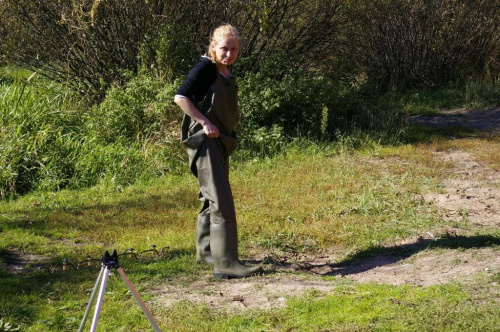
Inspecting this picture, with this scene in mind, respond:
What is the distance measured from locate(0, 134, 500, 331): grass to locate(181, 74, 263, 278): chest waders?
33 cm

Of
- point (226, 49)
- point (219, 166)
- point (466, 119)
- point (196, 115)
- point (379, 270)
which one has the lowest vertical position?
point (379, 270)

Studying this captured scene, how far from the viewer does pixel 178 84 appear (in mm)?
10617

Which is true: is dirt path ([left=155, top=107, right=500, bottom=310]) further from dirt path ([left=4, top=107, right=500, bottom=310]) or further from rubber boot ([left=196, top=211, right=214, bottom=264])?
rubber boot ([left=196, top=211, right=214, bottom=264])

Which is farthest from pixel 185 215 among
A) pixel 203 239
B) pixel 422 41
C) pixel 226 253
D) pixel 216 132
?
pixel 422 41

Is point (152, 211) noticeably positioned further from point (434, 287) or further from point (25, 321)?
point (434, 287)

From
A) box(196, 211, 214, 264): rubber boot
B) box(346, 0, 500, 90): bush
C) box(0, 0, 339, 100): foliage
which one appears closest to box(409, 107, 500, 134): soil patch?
box(346, 0, 500, 90): bush

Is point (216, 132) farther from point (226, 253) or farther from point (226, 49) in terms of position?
point (226, 253)

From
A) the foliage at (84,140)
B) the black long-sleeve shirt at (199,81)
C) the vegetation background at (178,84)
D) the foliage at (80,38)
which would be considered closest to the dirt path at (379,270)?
the vegetation background at (178,84)

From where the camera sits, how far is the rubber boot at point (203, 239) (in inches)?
240

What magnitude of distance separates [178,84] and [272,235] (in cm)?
416

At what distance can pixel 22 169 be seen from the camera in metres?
9.54

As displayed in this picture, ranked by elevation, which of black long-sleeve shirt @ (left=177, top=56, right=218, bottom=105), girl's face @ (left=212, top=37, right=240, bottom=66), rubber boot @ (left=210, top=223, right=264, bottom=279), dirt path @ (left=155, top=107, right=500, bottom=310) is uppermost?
girl's face @ (left=212, top=37, right=240, bottom=66)

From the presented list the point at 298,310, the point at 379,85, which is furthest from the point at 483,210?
the point at 379,85

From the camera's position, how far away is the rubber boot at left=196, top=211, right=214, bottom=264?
611cm
